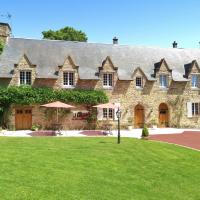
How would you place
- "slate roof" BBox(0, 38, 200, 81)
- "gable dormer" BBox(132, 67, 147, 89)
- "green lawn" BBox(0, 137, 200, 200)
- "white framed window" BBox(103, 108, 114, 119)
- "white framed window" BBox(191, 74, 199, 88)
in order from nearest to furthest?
"green lawn" BBox(0, 137, 200, 200), "slate roof" BBox(0, 38, 200, 81), "white framed window" BBox(103, 108, 114, 119), "gable dormer" BBox(132, 67, 147, 89), "white framed window" BBox(191, 74, 199, 88)

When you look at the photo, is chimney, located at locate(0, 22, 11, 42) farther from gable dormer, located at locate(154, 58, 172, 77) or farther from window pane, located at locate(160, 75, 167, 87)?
window pane, located at locate(160, 75, 167, 87)

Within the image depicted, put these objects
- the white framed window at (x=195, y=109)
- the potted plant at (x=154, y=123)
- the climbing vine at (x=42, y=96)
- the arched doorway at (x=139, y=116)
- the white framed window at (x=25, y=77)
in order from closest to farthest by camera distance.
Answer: the climbing vine at (x=42, y=96) → the white framed window at (x=25, y=77) → the arched doorway at (x=139, y=116) → the potted plant at (x=154, y=123) → the white framed window at (x=195, y=109)

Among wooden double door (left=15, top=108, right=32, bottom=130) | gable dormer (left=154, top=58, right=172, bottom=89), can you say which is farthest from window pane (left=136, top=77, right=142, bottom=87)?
wooden double door (left=15, top=108, right=32, bottom=130)

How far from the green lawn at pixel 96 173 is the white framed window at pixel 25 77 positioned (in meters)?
15.2

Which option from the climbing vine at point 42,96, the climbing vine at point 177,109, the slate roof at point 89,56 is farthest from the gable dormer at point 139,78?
the climbing vine at point 42,96

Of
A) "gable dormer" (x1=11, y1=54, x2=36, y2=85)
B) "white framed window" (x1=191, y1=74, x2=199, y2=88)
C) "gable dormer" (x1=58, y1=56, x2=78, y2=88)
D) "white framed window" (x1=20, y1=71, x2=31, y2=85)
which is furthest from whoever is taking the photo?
"white framed window" (x1=191, y1=74, x2=199, y2=88)

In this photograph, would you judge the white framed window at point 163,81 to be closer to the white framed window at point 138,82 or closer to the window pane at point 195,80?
the white framed window at point 138,82

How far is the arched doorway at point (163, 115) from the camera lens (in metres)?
41.2

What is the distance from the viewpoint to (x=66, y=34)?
209 feet

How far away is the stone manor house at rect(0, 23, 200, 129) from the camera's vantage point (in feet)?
120

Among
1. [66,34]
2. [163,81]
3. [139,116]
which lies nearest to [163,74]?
[163,81]

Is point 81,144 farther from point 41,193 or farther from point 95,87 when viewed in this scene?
point 95,87

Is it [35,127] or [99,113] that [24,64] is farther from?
[99,113]

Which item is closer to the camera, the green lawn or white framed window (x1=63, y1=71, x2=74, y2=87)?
the green lawn
